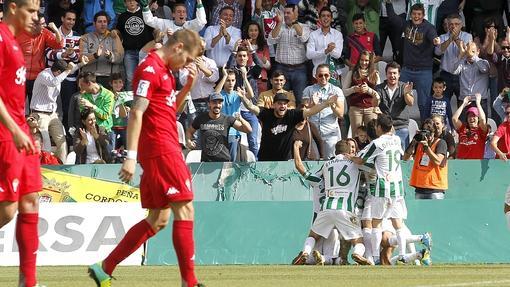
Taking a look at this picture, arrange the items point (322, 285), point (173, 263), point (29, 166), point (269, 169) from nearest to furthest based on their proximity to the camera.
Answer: point (29, 166), point (322, 285), point (173, 263), point (269, 169)

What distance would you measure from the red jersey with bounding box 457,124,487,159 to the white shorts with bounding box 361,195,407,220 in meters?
3.64

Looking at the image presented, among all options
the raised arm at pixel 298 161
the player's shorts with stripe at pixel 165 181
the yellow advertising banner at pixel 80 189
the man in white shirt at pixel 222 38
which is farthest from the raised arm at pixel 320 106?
the player's shorts with stripe at pixel 165 181

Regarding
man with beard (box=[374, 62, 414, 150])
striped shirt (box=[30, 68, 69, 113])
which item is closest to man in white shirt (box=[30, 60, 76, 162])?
striped shirt (box=[30, 68, 69, 113])

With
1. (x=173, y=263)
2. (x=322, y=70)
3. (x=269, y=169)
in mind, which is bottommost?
(x=173, y=263)

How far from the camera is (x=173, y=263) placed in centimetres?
1753

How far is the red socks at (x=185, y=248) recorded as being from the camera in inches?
384

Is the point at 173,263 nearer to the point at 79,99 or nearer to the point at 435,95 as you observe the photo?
the point at 79,99

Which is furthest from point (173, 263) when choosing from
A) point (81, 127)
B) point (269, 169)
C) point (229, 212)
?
point (81, 127)

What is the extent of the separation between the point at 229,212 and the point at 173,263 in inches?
44.2

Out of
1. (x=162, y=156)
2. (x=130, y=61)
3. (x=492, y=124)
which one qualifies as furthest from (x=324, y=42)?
(x=162, y=156)

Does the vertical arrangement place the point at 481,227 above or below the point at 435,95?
below

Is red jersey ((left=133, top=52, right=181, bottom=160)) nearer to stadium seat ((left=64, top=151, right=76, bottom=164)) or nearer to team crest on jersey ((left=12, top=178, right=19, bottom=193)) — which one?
team crest on jersey ((left=12, top=178, right=19, bottom=193))

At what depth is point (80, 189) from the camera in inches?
717

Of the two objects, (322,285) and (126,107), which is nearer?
(322,285)
